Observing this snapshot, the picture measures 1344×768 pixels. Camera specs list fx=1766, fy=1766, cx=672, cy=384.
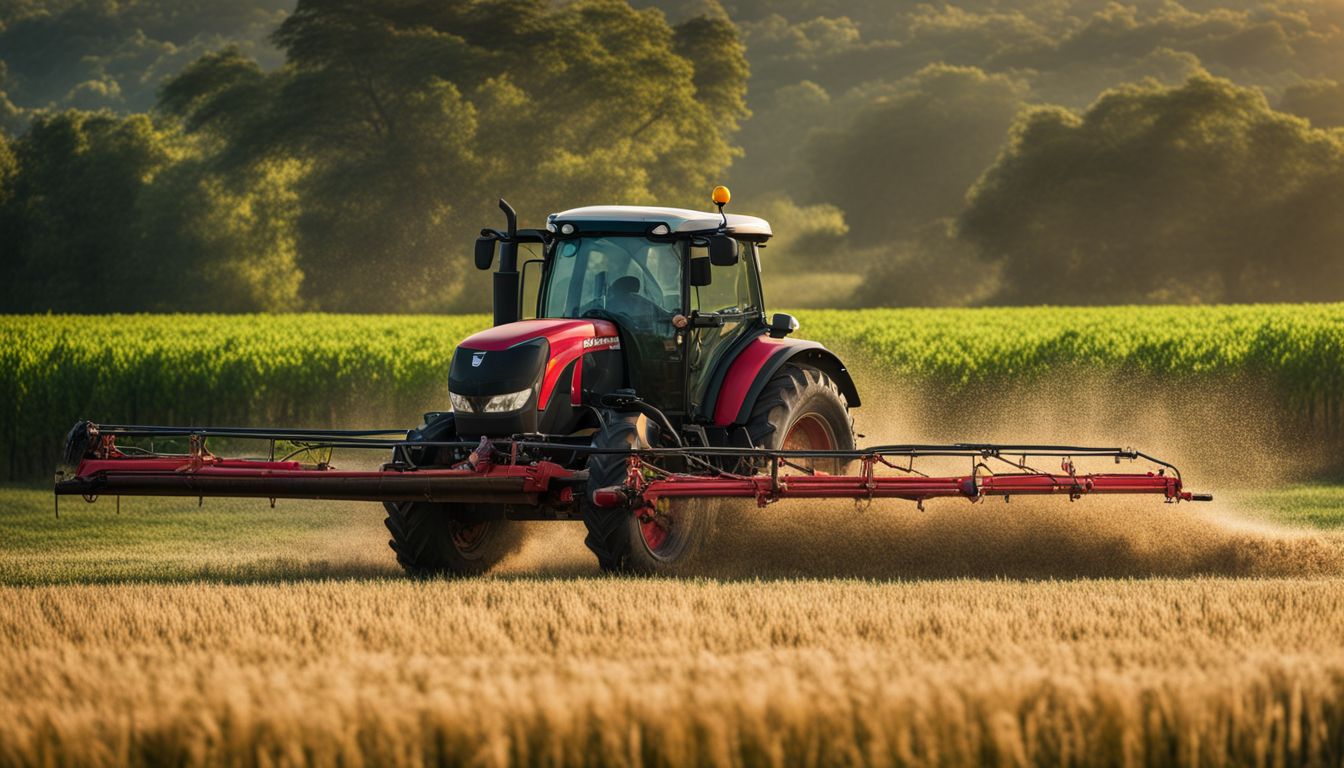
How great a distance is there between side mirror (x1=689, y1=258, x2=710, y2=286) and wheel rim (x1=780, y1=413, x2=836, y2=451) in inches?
66.0

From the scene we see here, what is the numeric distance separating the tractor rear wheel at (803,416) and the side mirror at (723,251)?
132 cm

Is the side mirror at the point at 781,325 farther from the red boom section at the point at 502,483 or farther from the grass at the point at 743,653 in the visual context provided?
the red boom section at the point at 502,483

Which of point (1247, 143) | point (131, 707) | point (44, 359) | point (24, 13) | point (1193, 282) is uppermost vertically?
point (24, 13)

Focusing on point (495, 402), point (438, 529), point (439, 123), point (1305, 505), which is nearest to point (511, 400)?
point (495, 402)

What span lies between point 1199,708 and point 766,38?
142462 millimetres

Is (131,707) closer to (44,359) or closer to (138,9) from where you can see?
(44,359)

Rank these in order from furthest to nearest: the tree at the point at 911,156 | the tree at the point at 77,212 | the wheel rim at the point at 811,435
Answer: the tree at the point at 911,156
the tree at the point at 77,212
the wheel rim at the point at 811,435

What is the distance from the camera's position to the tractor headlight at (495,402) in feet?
36.1

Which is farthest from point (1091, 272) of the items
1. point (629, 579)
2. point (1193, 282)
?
point (629, 579)


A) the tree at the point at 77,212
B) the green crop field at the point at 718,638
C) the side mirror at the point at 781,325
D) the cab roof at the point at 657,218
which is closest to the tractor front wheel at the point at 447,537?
the green crop field at the point at 718,638

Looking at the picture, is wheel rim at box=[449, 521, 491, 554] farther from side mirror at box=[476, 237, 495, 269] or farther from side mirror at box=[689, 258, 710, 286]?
side mirror at box=[689, 258, 710, 286]

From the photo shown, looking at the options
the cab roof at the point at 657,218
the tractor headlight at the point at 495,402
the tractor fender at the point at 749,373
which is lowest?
the tractor headlight at the point at 495,402

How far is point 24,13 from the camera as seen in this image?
13638 cm

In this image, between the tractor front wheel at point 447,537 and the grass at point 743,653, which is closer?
the grass at point 743,653
